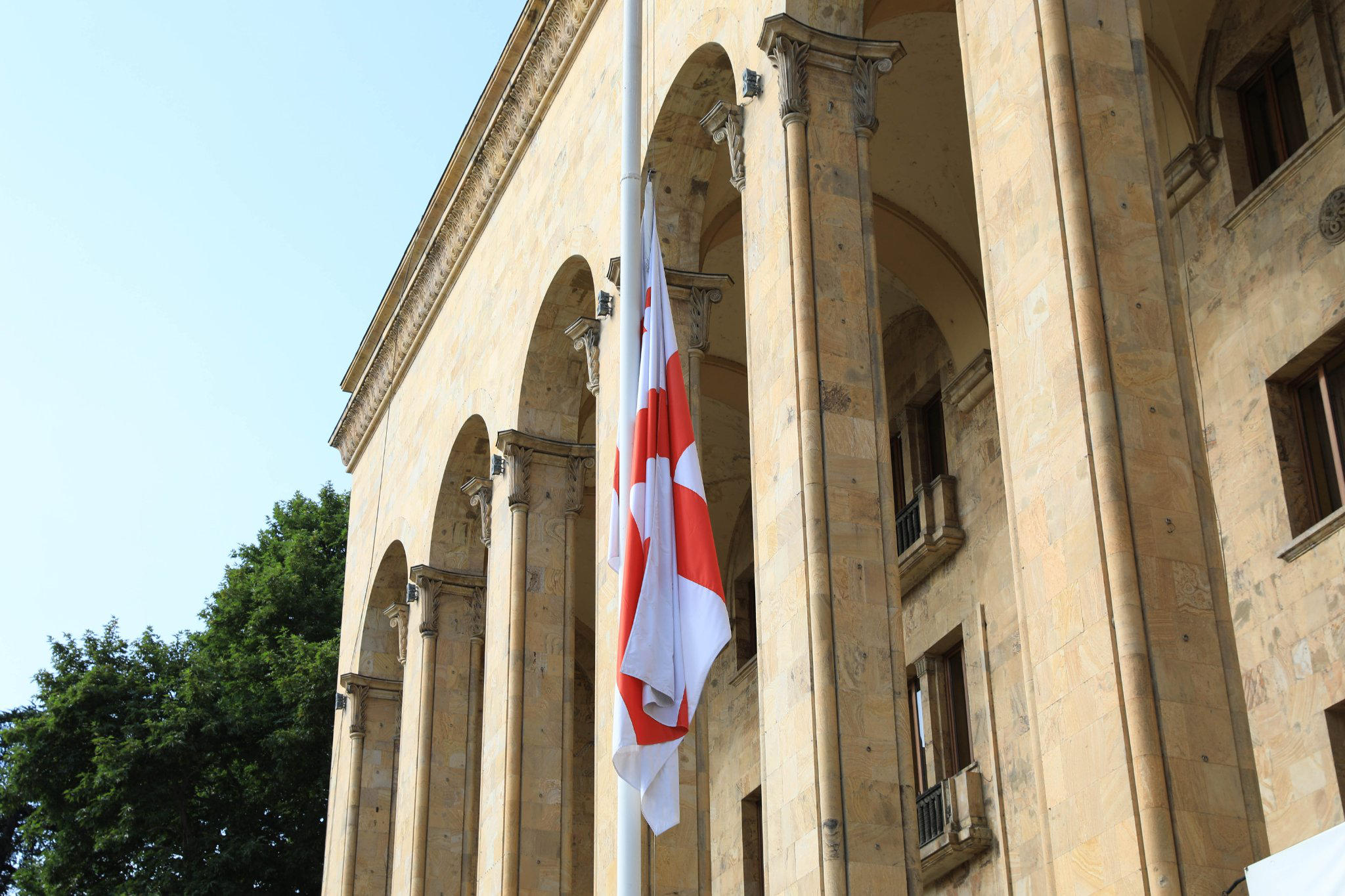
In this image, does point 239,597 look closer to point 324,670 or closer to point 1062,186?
point 324,670

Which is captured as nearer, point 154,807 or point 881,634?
point 881,634

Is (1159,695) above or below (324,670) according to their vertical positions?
below

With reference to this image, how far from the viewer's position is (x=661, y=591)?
11414 mm

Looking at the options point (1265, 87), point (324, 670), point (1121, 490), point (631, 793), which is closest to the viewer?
point (1121, 490)

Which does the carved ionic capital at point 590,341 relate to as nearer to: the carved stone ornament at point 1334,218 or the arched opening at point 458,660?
the arched opening at point 458,660

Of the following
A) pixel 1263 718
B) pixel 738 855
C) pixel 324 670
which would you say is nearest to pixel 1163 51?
pixel 1263 718

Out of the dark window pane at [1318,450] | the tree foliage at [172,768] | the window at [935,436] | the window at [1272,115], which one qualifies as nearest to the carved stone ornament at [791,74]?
the window at [1272,115]

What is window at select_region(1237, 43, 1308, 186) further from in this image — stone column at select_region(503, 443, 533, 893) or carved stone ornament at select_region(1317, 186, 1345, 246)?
stone column at select_region(503, 443, 533, 893)

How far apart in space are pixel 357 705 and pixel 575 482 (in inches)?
332

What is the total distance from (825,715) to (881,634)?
0.82 meters

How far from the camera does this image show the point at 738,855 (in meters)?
23.7

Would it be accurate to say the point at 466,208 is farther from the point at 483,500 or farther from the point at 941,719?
the point at 941,719

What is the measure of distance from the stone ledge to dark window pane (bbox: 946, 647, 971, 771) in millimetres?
5264

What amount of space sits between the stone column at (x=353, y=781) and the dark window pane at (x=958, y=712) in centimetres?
1100
